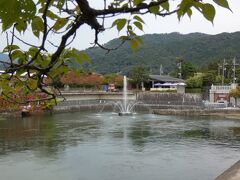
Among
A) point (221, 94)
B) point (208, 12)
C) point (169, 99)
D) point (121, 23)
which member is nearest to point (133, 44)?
point (121, 23)

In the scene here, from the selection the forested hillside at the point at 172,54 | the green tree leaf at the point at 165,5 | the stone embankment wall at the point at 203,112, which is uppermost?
the forested hillside at the point at 172,54

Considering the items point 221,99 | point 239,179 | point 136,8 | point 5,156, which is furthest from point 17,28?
point 221,99

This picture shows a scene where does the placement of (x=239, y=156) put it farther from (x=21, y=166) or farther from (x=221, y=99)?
(x=221, y=99)

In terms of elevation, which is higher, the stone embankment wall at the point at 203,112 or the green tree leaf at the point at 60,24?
the green tree leaf at the point at 60,24

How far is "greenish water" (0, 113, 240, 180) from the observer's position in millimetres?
12984

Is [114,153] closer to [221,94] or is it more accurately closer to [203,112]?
[203,112]

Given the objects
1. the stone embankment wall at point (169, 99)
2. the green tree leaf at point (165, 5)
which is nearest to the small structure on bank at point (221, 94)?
the stone embankment wall at point (169, 99)

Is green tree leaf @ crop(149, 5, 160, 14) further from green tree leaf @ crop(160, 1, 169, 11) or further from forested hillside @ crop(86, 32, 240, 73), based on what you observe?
forested hillside @ crop(86, 32, 240, 73)

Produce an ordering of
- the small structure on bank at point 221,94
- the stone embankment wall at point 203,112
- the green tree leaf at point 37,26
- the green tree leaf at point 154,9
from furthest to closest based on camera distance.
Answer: the small structure on bank at point 221,94 → the stone embankment wall at point 203,112 → the green tree leaf at point 37,26 → the green tree leaf at point 154,9

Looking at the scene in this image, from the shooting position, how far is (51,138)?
800 inches

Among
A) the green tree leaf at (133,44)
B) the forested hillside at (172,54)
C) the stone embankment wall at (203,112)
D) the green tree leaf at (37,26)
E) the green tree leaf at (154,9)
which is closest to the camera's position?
the green tree leaf at (154,9)

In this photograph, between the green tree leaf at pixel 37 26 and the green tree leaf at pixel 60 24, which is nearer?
the green tree leaf at pixel 37 26

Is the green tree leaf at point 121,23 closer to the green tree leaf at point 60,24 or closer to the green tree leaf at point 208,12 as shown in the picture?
the green tree leaf at point 60,24

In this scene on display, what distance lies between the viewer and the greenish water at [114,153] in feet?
42.6
